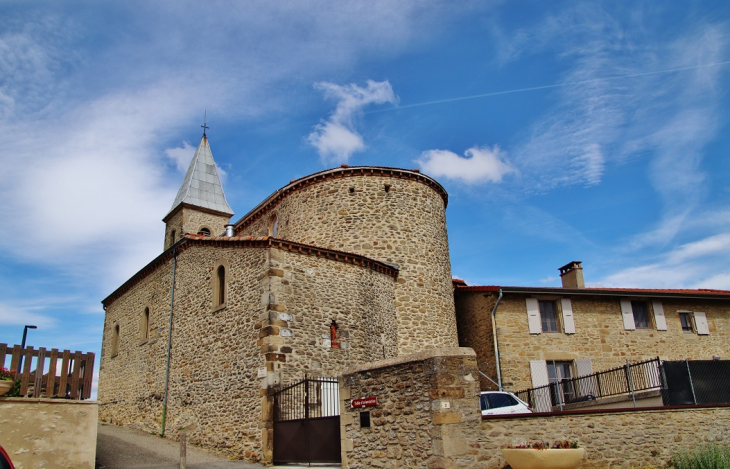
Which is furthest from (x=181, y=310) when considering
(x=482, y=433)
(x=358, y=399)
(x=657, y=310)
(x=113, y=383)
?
(x=657, y=310)

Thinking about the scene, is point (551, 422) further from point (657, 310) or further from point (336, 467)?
point (657, 310)

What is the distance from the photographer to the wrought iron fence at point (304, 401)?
566 inches

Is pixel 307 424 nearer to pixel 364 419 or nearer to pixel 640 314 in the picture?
pixel 364 419

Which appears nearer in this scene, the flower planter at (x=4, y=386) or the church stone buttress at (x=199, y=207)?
the flower planter at (x=4, y=386)

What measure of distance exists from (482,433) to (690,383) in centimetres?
666

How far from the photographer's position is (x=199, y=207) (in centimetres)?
3566

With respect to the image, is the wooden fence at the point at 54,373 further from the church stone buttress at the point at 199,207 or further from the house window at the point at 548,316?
the church stone buttress at the point at 199,207

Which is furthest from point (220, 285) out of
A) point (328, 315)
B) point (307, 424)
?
point (307, 424)

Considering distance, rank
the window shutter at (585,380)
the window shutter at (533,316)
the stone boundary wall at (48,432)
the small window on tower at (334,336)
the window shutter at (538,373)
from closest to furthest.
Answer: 1. the stone boundary wall at (48,432)
2. the small window on tower at (334,336)
3. the window shutter at (585,380)
4. the window shutter at (538,373)
5. the window shutter at (533,316)

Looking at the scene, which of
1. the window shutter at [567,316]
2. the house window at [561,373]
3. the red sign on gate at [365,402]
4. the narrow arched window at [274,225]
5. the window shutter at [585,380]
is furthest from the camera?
the narrow arched window at [274,225]

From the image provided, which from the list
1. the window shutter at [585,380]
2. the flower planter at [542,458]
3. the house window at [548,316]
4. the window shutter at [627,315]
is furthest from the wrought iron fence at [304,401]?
the window shutter at [627,315]

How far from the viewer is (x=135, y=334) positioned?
21.7 m

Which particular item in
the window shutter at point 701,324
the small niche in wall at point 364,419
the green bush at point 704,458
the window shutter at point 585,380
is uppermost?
the window shutter at point 701,324

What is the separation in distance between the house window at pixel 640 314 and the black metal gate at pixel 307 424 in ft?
44.0
